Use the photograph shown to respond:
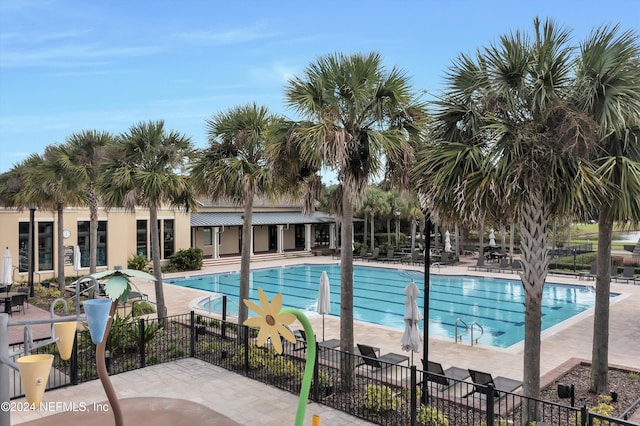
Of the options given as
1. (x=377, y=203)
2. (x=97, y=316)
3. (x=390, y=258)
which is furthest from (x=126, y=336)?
(x=377, y=203)

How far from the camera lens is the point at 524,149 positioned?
6.83 metres

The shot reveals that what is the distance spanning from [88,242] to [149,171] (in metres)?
16.0

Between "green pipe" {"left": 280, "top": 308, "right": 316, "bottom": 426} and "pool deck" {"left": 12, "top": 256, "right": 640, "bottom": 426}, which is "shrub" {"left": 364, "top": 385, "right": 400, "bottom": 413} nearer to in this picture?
"pool deck" {"left": 12, "top": 256, "right": 640, "bottom": 426}

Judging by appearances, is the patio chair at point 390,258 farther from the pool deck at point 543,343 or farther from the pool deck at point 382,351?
the pool deck at point 382,351

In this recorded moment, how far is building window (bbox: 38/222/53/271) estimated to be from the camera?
25.7 m

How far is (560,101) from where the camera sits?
693cm

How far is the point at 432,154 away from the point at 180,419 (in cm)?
636

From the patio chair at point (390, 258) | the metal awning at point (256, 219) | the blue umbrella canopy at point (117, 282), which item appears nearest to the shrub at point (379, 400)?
the blue umbrella canopy at point (117, 282)

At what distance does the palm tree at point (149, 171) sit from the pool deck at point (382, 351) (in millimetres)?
4584

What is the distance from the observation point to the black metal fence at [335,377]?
790 centimetres

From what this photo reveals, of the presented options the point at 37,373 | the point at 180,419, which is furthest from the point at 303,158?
the point at 37,373

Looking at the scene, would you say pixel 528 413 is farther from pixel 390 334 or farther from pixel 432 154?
pixel 390 334

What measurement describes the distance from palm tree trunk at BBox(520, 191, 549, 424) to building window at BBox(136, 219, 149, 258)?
27684mm

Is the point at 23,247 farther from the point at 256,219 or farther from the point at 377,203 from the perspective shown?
the point at 377,203
